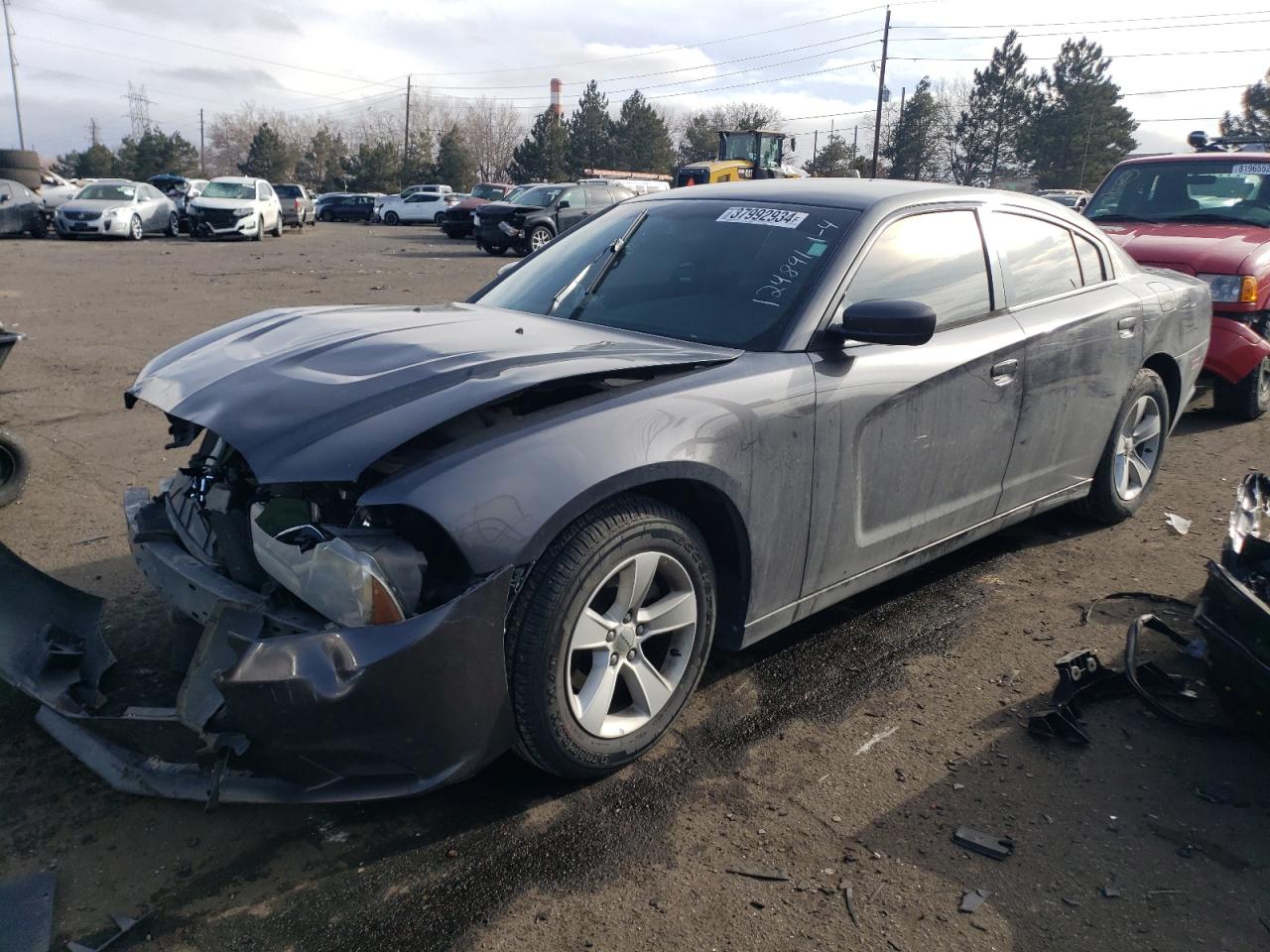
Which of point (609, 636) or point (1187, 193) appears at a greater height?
point (1187, 193)

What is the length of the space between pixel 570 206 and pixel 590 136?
164 ft

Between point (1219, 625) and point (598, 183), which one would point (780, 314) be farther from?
point (598, 183)

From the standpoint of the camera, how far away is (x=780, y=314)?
3.22 metres

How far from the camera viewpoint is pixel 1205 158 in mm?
7883

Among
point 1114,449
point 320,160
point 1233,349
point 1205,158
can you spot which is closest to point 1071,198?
point 1205,158

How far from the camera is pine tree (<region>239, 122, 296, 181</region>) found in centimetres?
6775

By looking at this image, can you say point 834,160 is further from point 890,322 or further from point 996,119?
point 890,322

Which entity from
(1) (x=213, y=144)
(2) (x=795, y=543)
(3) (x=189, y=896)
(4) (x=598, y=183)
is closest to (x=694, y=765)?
(2) (x=795, y=543)

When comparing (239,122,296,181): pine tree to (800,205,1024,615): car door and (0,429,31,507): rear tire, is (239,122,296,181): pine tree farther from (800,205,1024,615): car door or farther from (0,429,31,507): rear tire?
(800,205,1024,615): car door

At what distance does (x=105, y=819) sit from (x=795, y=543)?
2148mm

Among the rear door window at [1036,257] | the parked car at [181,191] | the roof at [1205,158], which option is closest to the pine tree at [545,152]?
the parked car at [181,191]

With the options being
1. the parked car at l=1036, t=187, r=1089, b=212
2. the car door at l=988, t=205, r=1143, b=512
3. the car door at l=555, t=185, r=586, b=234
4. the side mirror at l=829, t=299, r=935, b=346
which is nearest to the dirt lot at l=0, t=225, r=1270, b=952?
the car door at l=988, t=205, r=1143, b=512

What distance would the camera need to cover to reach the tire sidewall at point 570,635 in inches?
97.8

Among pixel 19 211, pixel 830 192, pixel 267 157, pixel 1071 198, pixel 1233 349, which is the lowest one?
pixel 1233 349
